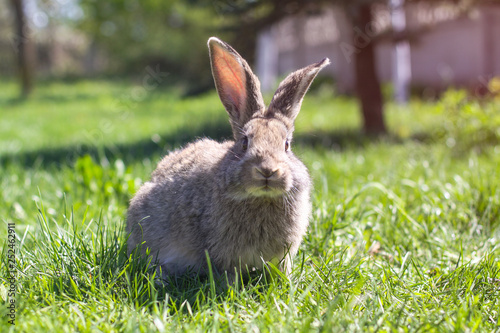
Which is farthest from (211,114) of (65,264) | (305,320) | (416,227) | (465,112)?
(305,320)

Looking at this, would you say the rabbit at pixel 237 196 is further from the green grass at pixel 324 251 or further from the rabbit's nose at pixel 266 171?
the green grass at pixel 324 251

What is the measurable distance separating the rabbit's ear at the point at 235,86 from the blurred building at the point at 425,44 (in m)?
3.75

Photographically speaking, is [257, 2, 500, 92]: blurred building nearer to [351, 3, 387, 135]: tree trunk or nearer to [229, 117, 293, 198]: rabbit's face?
[351, 3, 387, 135]: tree trunk

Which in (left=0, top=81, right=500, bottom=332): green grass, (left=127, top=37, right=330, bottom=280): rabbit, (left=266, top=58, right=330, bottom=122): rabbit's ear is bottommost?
(left=0, top=81, right=500, bottom=332): green grass

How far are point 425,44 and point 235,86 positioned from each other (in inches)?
421

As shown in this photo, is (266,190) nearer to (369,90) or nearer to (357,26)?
(357,26)

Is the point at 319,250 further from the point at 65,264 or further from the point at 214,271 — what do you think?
the point at 65,264

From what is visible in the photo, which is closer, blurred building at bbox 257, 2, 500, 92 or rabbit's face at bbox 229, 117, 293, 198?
rabbit's face at bbox 229, 117, 293, 198

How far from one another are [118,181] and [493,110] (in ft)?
13.8

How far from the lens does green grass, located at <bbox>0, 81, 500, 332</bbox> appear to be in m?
2.01

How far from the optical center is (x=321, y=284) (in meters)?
2.28

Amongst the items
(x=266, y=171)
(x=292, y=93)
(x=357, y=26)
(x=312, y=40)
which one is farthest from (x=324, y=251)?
(x=312, y=40)

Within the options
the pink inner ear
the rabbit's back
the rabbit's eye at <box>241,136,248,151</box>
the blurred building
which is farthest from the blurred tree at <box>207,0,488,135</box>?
the rabbit's eye at <box>241,136,248,151</box>

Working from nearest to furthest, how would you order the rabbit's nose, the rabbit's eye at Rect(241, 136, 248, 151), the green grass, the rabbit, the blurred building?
1. the green grass
2. the rabbit's nose
3. the rabbit
4. the rabbit's eye at Rect(241, 136, 248, 151)
5. the blurred building
